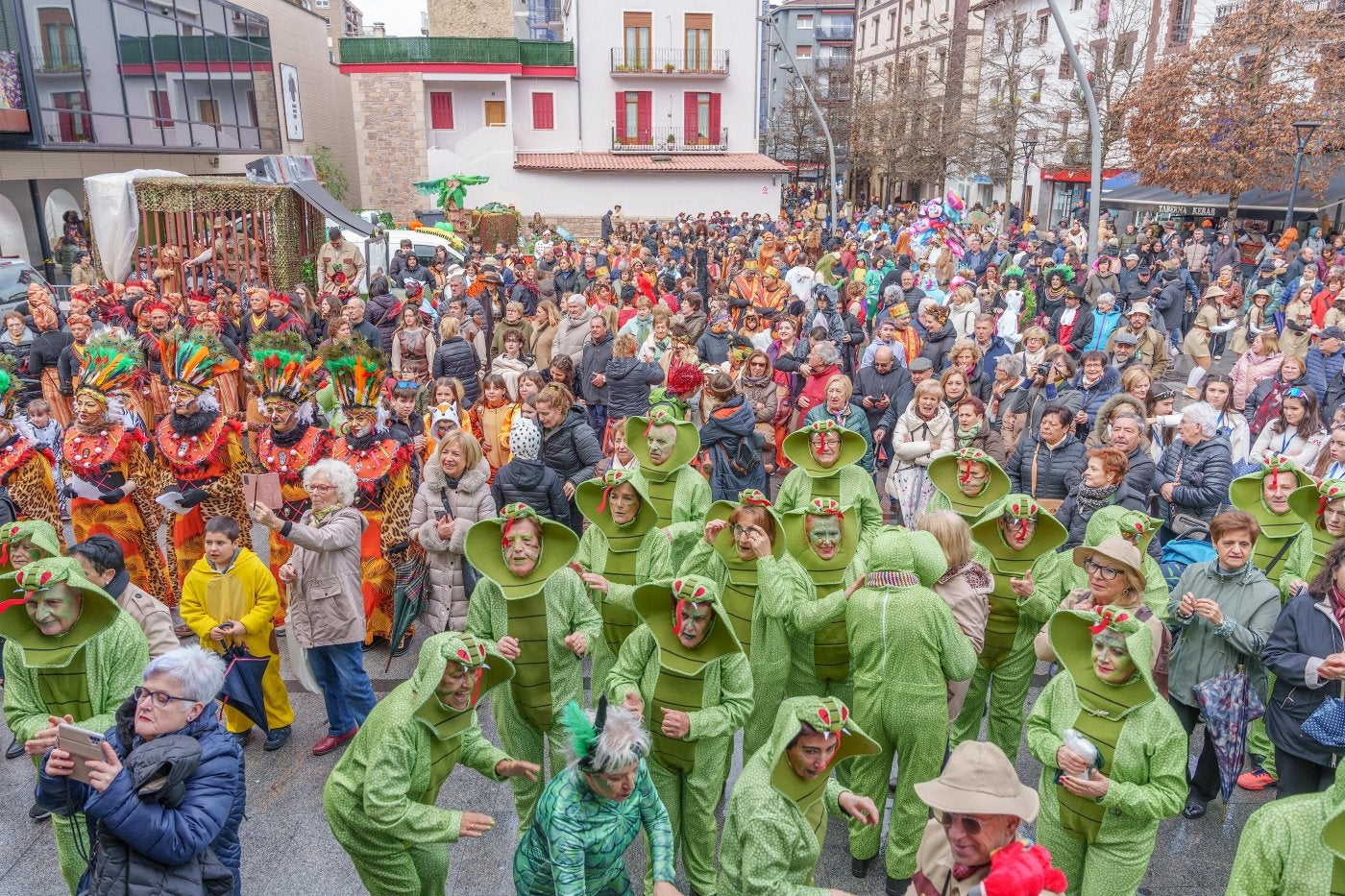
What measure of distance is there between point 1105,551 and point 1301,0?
25720mm

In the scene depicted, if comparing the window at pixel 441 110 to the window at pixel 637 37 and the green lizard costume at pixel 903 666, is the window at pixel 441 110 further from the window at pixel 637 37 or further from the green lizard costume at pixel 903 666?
the green lizard costume at pixel 903 666

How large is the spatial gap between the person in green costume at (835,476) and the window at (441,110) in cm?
3469

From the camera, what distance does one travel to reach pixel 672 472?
597 cm

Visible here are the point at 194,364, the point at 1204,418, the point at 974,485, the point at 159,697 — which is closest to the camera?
the point at 159,697

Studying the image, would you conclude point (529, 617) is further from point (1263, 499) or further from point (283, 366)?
point (1263, 499)

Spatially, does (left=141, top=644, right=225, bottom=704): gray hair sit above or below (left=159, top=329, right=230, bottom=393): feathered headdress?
below

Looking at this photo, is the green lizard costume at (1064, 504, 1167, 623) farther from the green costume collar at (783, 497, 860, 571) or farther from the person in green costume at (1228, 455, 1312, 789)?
the green costume collar at (783, 497, 860, 571)

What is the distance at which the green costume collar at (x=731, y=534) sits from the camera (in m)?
4.78

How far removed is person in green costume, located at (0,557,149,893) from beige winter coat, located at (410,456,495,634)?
6.78 feet

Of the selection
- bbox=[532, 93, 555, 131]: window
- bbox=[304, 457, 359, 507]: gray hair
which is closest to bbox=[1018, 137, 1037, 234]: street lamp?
bbox=[532, 93, 555, 131]: window

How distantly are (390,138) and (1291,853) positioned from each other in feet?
124

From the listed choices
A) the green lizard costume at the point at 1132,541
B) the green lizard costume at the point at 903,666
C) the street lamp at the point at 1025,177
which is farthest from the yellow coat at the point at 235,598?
the street lamp at the point at 1025,177

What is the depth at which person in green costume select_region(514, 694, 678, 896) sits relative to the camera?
320cm

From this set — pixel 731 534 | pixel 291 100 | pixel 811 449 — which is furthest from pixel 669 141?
pixel 731 534
